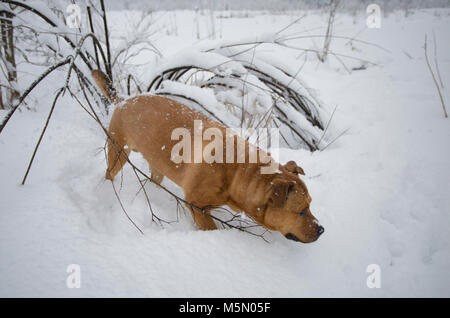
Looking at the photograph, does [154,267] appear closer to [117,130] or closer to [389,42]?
[117,130]

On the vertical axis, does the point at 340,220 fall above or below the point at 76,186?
below

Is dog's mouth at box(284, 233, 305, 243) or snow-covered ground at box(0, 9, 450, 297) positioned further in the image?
dog's mouth at box(284, 233, 305, 243)

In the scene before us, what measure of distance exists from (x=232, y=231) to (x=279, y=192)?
441 mm

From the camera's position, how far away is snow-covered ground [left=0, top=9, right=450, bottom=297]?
115 centimetres

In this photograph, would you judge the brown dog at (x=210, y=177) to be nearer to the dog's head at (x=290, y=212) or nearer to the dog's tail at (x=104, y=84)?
the dog's head at (x=290, y=212)

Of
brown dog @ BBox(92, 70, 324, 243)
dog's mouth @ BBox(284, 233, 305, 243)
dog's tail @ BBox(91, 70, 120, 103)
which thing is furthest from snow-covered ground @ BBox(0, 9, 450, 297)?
dog's tail @ BBox(91, 70, 120, 103)

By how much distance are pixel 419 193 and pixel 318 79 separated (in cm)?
320

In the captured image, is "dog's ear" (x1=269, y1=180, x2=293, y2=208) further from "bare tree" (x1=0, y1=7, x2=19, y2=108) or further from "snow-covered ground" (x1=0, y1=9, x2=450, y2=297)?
"bare tree" (x1=0, y1=7, x2=19, y2=108)

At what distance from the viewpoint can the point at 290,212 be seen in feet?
4.98

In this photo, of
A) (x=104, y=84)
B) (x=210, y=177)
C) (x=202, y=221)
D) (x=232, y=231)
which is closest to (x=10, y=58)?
(x=104, y=84)

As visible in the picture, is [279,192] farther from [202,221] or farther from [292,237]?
[202,221]
